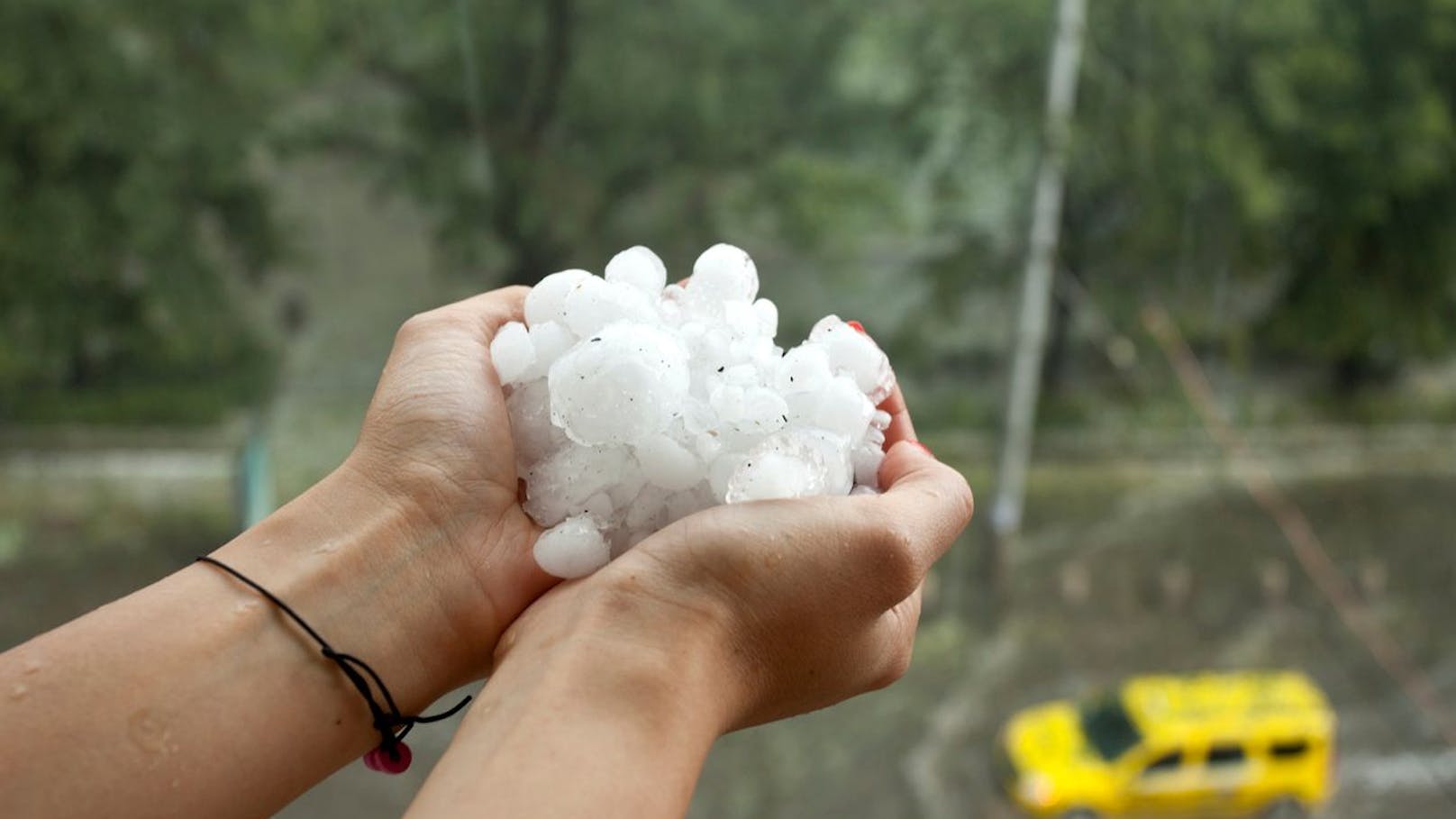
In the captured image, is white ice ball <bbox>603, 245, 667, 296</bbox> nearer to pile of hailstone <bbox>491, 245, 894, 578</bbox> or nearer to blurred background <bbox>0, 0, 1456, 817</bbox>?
pile of hailstone <bbox>491, 245, 894, 578</bbox>

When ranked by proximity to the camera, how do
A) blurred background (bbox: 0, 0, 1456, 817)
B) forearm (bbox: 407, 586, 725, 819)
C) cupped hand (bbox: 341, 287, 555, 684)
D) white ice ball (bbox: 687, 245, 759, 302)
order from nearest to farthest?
1. forearm (bbox: 407, 586, 725, 819)
2. cupped hand (bbox: 341, 287, 555, 684)
3. white ice ball (bbox: 687, 245, 759, 302)
4. blurred background (bbox: 0, 0, 1456, 817)

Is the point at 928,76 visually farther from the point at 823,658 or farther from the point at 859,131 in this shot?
the point at 823,658

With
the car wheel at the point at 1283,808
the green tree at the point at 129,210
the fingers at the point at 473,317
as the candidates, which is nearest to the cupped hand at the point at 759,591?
the fingers at the point at 473,317

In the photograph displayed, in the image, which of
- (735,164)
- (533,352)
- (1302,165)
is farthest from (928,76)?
(533,352)

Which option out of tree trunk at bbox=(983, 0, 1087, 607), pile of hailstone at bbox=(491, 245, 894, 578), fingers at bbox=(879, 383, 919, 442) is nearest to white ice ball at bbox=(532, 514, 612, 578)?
pile of hailstone at bbox=(491, 245, 894, 578)

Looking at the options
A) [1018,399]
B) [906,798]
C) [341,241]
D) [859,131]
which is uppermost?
[859,131]

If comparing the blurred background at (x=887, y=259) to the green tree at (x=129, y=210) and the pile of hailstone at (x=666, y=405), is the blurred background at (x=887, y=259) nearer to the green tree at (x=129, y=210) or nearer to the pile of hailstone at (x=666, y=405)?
the green tree at (x=129, y=210)
